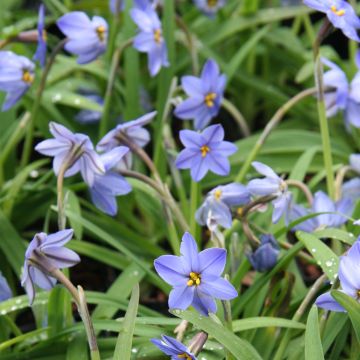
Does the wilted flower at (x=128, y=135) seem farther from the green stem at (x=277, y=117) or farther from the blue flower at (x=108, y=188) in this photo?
the green stem at (x=277, y=117)

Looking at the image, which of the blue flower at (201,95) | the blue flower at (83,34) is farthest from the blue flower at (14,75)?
the blue flower at (201,95)

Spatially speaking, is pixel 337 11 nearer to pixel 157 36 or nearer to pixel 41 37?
pixel 157 36

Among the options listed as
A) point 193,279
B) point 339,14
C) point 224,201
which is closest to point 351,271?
point 193,279

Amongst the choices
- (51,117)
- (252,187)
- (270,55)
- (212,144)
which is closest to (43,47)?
(51,117)

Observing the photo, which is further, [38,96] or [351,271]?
[38,96]

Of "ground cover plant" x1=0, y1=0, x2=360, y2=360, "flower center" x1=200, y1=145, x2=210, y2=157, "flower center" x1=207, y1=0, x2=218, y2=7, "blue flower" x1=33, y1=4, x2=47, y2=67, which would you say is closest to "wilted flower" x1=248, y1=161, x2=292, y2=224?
"ground cover plant" x1=0, y1=0, x2=360, y2=360

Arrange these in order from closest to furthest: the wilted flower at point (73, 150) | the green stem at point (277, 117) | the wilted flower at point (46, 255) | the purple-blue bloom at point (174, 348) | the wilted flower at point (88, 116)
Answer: the purple-blue bloom at point (174, 348) < the wilted flower at point (46, 255) < the wilted flower at point (73, 150) < the green stem at point (277, 117) < the wilted flower at point (88, 116)

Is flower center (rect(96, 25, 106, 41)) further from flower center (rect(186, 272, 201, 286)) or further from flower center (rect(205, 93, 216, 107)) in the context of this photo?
flower center (rect(186, 272, 201, 286))
